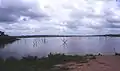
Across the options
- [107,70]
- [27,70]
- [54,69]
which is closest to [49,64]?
[54,69]

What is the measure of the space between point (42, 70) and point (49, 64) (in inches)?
77.6

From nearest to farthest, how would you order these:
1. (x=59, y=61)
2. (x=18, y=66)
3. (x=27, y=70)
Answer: (x=27, y=70) → (x=18, y=66) → (x=59, y=61)

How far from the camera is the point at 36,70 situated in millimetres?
12695

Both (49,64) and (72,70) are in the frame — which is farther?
(49,64)

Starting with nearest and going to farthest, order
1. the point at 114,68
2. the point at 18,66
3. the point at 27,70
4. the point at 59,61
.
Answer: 1. the point at 27,70
2. the point at 18,66
3. the point at 114,68
4. the point at 59,61

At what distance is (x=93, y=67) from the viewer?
14.6 metres

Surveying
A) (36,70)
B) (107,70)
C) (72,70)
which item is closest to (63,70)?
(72,70)

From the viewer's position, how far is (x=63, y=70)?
13.4 m

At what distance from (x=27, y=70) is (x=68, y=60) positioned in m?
5.40

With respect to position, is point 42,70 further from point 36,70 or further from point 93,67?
point 93,67

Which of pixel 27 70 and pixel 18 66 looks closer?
pixel 27 70

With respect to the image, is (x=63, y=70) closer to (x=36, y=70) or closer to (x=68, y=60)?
(x=36, y=70)

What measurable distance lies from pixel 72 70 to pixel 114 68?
273 centimetres

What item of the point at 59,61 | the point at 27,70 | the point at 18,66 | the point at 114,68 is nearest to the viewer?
the point at 27,70
